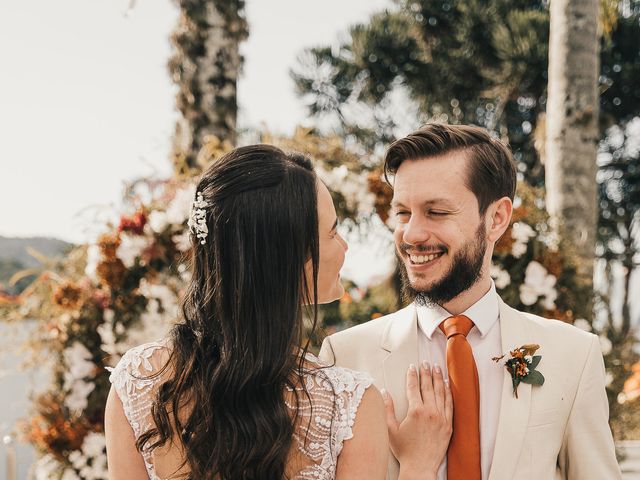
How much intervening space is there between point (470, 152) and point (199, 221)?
1040 millimetres

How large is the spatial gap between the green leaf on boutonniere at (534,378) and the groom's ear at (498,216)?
48 centimetres

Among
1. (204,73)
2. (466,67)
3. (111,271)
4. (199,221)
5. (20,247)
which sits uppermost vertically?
(466,67)

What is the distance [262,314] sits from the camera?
1764 millimetres

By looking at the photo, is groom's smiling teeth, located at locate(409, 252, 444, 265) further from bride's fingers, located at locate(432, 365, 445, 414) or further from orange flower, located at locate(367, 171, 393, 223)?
orange flower, located at locate(367, 171, 393, 223)

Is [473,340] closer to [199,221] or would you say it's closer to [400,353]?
[400,353]

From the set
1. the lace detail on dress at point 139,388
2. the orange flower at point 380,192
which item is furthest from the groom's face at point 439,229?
the orange flower at point 380,192

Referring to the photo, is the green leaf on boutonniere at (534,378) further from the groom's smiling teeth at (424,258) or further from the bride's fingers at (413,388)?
the groom's smiling teeth at (424,258)

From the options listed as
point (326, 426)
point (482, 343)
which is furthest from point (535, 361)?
point (326, 426)

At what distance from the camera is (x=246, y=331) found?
1771 mm

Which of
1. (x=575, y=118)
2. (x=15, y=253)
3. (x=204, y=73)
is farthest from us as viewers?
(x=15, y=253)

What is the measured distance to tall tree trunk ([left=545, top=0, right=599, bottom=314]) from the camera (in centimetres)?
466

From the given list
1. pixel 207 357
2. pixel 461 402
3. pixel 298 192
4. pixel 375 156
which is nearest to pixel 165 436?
pixel 207 357

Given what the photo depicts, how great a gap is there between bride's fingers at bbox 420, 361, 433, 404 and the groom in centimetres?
6

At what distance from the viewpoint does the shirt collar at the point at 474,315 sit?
2.38 m
